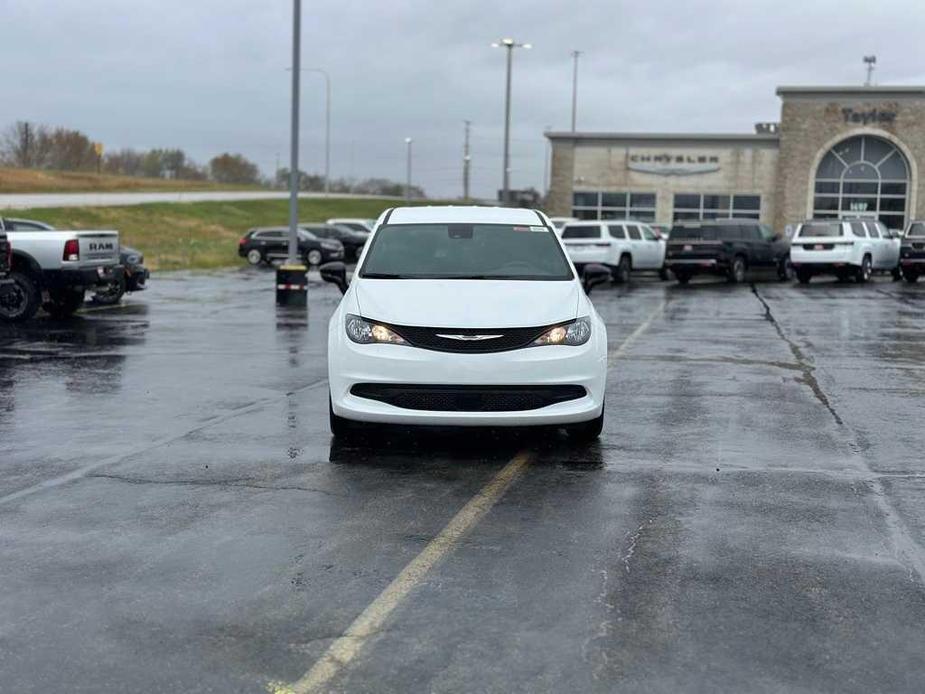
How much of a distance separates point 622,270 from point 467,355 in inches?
986

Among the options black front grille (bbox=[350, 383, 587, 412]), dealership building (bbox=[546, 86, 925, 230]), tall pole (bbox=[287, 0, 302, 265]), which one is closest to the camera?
black front grille (bbox=[350, 383, 587, 412])

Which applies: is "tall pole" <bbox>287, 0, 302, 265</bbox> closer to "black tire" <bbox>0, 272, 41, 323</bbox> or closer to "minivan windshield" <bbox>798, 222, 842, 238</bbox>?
"black tire" <bbox>0, 272, 41, 323</bbox>

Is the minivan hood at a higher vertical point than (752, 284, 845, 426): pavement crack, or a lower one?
higher

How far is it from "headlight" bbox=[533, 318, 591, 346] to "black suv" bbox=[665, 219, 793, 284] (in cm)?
2399

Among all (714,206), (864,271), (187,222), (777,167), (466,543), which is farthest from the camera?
(187,222)

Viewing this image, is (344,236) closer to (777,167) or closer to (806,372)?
(777,167)

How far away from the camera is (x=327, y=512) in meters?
6.42

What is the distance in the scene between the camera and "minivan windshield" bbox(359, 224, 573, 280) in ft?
29.3

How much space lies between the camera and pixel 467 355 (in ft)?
25.0

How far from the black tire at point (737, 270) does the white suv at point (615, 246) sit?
7.03 ft

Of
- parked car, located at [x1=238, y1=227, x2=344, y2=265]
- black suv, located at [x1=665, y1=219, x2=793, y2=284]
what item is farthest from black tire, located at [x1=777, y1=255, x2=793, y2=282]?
parked car, located at [x1=238, y1=227, x2=344, y2=265]

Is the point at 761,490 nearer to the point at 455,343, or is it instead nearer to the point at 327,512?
the point at 455,343

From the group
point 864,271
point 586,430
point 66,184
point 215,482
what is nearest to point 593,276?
point 586,430

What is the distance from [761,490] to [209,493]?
3341 mm
